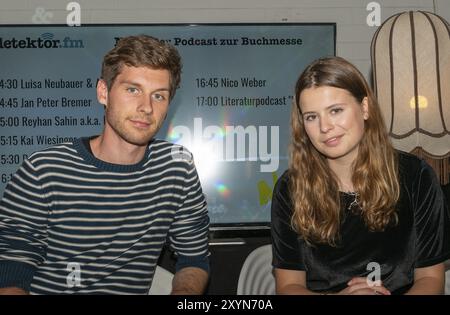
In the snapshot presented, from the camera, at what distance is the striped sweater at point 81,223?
5.30 ft

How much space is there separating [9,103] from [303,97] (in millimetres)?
1897

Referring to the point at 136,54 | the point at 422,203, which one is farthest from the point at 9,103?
the point at 422,203

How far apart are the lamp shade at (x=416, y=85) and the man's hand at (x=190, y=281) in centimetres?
99

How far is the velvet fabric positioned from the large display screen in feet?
3.99

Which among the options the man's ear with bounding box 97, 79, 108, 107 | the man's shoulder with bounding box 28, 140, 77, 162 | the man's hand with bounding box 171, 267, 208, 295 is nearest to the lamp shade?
the man's hand with bounding box 171, 267, 208, 295

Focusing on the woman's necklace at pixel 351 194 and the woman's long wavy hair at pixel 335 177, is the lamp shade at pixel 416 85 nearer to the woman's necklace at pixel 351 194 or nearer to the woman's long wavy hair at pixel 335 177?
the woman's long wavy hair at pixel 335 177

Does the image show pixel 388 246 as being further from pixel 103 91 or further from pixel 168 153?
pixel 103 91

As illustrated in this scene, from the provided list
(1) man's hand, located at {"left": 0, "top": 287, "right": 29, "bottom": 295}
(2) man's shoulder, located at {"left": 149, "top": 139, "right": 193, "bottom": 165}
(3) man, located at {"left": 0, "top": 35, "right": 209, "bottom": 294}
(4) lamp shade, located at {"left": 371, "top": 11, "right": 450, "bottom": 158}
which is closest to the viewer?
(1) man's hand, located at {"left": 0, "top": 287, "right": 29, "bottom": 295}

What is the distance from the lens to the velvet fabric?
5.72ft

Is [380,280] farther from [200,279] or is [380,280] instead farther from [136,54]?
[136,54]

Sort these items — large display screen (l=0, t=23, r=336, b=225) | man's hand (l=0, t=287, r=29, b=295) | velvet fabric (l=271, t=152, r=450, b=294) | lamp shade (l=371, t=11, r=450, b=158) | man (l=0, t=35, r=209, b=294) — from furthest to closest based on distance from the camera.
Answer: large display screen (l=0, t=23, r=336, b=225) → lamp shade (l=371, t=11, r=450, b=158) → velvet fabric (l=271, t=152, r=450, b=294) → man (l=0, t=35, r=209, b=294) → man's hand (l=0, t=287, r=29, b=295)

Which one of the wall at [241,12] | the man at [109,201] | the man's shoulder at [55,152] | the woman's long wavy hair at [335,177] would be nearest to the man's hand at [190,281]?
the man at [109,201]

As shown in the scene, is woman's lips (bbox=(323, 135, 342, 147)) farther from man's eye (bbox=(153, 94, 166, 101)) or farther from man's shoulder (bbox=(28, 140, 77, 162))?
man's shoulder (bbox=(28, 140, 77, 162))

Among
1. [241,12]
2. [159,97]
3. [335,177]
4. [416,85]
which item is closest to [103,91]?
[159,97]
